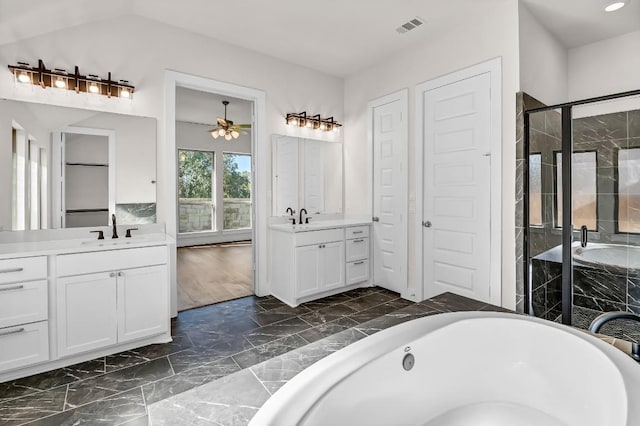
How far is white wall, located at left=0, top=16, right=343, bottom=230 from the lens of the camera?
103 inches

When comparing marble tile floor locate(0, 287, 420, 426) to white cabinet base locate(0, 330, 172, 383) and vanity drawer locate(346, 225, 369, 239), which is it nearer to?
white cabinet base locate(0, 330, 172, 383)

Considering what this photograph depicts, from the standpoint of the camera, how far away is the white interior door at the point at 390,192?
3.83 m

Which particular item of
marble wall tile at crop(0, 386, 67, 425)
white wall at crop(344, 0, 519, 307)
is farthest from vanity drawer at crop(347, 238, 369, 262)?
marble wall tile at crop(0, 386, 67, 425)

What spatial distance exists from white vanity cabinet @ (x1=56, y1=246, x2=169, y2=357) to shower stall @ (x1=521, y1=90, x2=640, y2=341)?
3121mm

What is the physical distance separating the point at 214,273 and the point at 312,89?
3.05 meters

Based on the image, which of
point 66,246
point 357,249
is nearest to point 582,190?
point 357,249

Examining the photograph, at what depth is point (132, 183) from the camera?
3.02 metres

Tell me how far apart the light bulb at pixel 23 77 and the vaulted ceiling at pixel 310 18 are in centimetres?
24

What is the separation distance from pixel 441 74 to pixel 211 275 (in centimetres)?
400

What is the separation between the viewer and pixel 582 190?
8.92ft

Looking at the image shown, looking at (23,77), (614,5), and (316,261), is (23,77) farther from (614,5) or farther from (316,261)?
(614,5)

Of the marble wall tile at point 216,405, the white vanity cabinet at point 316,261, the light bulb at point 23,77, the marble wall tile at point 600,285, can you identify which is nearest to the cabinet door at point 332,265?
the white vanity cabinet at point 316,261

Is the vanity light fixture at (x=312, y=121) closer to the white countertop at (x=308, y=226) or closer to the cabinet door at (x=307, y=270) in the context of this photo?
the white countertop at (x=308, y=226)

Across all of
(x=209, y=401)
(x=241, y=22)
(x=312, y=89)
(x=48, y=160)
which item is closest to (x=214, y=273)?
→ (x=48, y=160)
